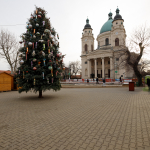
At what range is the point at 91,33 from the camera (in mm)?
64938

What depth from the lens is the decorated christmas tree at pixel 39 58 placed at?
31.7 feet

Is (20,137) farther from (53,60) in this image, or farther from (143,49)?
(143,49)

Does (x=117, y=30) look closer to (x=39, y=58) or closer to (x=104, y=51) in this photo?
(x=104, y=51)

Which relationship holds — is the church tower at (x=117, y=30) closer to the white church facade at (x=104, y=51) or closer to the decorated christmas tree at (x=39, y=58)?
the white church facade at (x=104, y=51)

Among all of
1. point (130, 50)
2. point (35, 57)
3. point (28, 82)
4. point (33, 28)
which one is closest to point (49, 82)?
point (28, 82)

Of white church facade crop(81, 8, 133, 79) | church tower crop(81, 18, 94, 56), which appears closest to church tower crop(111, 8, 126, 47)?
white church facade crop(81, 8, 133, 79)

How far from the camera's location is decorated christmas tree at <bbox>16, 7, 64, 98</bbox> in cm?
966

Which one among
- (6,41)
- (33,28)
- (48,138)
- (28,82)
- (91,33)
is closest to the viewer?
(48,138)

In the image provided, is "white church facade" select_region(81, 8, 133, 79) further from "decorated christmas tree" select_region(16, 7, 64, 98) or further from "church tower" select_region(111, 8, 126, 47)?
"decorated christmas tree" select_region(16, 7, 64, 98)

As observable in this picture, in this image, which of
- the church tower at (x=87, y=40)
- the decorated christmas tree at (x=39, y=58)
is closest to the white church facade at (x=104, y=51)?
the church tower at (x=87, y=40)

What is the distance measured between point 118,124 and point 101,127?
0.73m

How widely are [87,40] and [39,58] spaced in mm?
57221

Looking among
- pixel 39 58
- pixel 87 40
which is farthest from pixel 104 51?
pixel 39 58

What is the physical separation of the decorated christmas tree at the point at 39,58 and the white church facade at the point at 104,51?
41381mm
